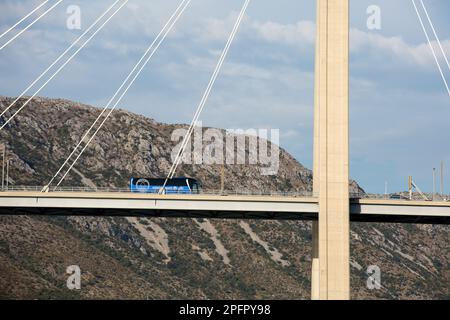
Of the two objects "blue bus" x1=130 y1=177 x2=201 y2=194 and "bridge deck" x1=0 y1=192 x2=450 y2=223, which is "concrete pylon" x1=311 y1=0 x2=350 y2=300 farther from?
"blue bus" x1=130 y1=177 x2=201 y2=194

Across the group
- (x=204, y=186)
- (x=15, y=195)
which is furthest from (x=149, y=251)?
(x=15, y=195)

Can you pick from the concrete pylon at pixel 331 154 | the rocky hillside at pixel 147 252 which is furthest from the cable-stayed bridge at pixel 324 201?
the rocky hillside at pixel 147 252

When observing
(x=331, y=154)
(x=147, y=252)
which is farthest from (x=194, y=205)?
(x=147, y=252)

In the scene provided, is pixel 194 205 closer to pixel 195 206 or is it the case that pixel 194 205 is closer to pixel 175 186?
pixel 195 206

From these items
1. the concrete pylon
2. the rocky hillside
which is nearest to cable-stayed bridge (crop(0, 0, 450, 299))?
the concrete pylon

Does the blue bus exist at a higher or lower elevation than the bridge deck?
higher

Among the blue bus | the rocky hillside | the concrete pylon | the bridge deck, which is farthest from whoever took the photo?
the rocky hillside

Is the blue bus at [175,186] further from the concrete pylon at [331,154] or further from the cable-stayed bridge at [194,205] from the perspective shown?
the concrete pylon at [331,154]
